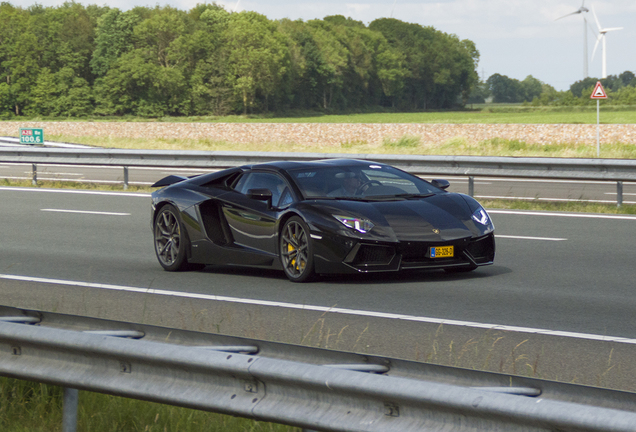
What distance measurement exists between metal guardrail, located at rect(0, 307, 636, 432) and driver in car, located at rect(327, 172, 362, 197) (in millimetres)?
5064

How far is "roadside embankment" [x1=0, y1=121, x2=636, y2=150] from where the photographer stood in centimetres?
4078

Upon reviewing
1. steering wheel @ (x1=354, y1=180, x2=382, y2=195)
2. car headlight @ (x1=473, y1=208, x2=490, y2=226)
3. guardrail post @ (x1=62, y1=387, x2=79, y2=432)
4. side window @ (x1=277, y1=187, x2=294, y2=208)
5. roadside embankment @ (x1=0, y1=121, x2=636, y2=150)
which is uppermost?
roadside embankment @ (x1=0, y1=121, x2=636, y2=150)

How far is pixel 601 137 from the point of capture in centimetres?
3909

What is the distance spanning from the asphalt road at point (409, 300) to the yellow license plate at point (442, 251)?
12.5 inches

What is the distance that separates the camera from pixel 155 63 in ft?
383

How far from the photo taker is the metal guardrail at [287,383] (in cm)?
253

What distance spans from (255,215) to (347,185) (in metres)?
0.98

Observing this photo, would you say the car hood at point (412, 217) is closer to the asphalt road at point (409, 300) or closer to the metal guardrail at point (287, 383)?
the asphalt road at point (409, 300)

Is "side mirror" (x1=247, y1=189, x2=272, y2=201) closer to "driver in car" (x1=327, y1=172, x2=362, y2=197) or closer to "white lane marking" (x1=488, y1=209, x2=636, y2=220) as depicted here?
"driver in car" (x1=327, y1=172, x2=362, y2=197)

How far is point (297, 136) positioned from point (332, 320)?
44.1 m

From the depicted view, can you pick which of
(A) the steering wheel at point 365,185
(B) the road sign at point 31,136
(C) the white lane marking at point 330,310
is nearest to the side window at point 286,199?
(A) the steering wheel at point 365,185

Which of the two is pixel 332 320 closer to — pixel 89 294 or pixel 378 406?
pixel 89 294

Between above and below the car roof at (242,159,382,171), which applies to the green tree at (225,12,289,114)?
above

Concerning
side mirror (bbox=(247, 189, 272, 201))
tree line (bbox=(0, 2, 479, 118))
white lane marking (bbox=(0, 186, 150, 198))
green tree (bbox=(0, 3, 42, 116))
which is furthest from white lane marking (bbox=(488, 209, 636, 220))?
green tree (bbox=(0, 3, 42, 116))
